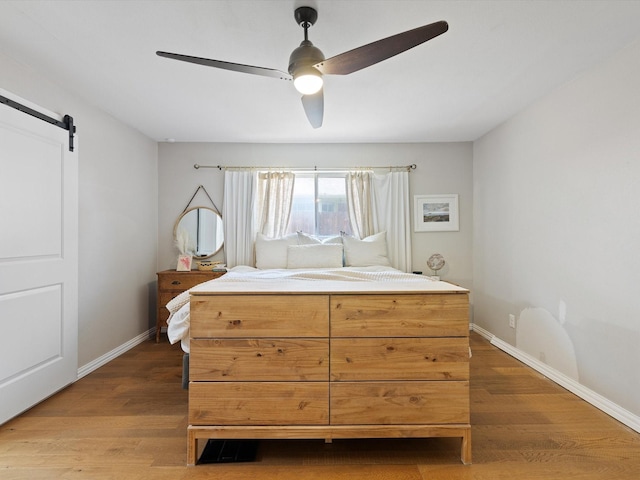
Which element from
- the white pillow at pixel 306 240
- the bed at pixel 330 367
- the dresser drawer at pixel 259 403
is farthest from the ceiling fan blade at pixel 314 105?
the white pillow at pixel 306 240

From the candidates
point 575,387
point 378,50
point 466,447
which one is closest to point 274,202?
A: point 378,50

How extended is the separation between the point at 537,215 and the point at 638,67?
1.26 m

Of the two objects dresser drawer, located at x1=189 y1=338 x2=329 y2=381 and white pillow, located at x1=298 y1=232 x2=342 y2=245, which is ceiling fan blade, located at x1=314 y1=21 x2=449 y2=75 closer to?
dresser drawer, located at x1=189 y1=338 x2=329 y2=381

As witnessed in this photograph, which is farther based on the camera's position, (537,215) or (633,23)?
(537,215)

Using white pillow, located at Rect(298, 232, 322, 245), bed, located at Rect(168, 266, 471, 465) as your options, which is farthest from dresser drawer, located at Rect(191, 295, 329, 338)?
white pillow, located at Rect(298, 232, 322, 245)

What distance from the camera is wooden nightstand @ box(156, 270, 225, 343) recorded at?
12.1 feet

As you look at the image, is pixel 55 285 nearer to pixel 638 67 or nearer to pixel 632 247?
pixel 632 247

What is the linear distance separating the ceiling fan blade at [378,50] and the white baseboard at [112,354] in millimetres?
3051

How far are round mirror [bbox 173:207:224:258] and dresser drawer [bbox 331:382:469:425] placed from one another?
2928 mm

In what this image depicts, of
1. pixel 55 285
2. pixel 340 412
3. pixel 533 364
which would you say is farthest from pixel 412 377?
pixel 55 285

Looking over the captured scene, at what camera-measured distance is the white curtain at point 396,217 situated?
4145 mm

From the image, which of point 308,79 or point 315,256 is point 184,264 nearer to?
point 315,256

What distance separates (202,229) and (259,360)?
9.29ft

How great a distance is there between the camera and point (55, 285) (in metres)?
2.48
